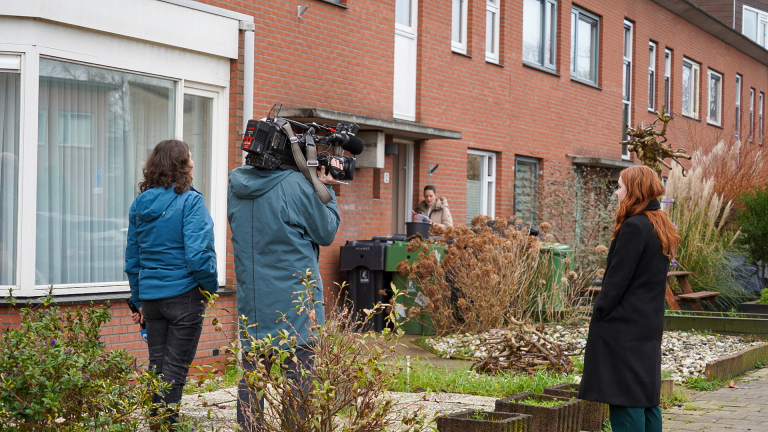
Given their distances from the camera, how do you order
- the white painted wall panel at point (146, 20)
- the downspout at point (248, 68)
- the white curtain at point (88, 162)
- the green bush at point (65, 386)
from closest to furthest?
the green bush at point (65, 386), the white painted wall panel at point (146, 20), the white curtain at point (88, 162), the downspout at point (248, 68)

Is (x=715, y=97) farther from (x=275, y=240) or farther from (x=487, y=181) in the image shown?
(x=275, y=240)

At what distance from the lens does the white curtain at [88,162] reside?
8.00 m

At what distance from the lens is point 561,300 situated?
11039 millimetres

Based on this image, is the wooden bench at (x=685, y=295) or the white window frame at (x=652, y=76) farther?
the white window frame at (x=652, y=76)

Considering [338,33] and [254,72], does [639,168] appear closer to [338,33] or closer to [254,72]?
[254,72]

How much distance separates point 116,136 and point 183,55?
1095 mm

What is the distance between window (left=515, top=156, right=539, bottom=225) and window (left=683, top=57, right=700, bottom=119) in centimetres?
949

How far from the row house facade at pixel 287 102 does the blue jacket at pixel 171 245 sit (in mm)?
2467

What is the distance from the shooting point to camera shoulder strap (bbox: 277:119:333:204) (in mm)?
4895

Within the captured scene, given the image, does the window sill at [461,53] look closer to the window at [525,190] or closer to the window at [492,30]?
the window at [492,30]

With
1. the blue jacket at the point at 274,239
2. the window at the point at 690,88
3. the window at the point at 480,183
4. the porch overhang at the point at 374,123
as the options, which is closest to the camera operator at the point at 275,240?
the blue jacket at the point at 274,239

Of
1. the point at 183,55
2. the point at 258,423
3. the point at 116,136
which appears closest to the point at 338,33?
the point at 183,55

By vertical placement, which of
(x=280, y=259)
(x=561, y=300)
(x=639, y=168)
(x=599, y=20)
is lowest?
(x=561, y=300)

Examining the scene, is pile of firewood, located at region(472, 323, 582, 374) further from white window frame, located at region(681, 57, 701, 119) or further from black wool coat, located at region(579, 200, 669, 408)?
white window frame, located at region(681, 57, 701, 119)
